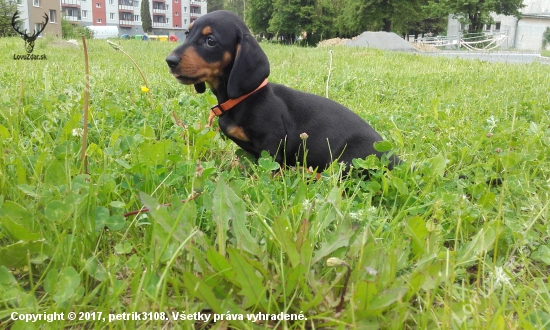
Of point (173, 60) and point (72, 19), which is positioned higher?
point (72, 19)

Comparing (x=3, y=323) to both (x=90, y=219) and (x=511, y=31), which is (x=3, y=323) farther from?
(x=511, y=31)

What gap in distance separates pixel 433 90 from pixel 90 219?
18.0ft

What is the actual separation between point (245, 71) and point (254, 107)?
243 mm

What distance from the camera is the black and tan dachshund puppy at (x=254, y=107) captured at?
8.55ft

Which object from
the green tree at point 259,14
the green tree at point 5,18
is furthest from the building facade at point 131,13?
the green tree at point 5,18

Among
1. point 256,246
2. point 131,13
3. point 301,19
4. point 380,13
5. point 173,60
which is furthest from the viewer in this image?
point 131,13

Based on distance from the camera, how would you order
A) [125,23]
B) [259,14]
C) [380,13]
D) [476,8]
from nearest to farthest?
[380,13] < [476,8] < [259,14] < [125,23]

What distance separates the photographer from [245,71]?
259 cm

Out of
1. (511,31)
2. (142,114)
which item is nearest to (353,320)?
(142,114)

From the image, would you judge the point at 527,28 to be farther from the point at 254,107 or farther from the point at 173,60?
the point at 173,60

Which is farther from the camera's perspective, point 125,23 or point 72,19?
point 125,23

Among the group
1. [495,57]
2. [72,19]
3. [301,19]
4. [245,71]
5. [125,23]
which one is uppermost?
[125,23]

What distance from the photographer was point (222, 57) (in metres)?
2.67

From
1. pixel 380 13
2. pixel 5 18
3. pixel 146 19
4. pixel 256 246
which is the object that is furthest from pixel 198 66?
pixel 146 19
